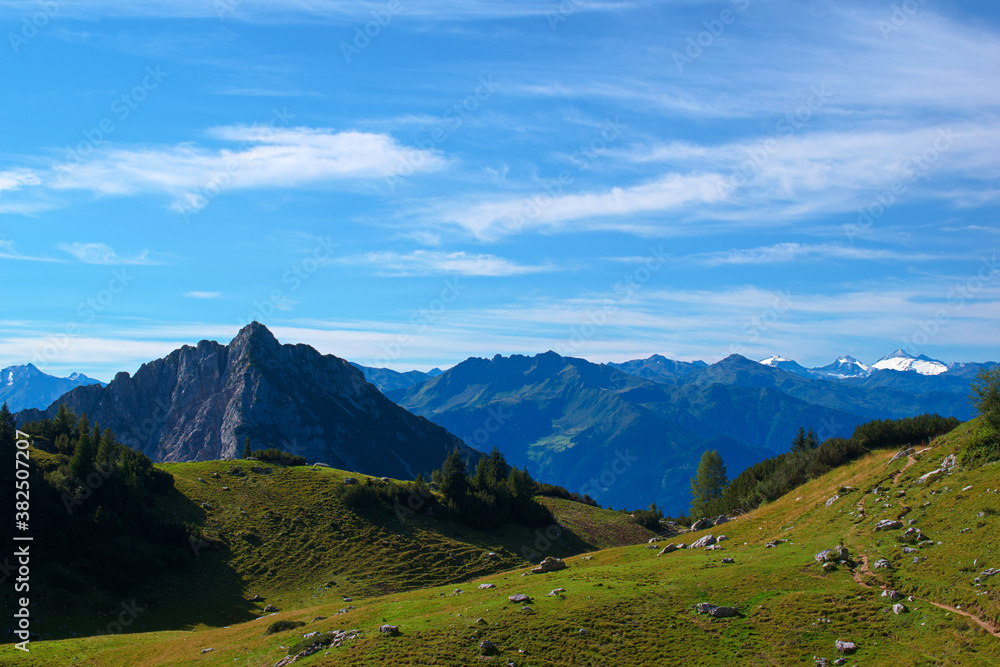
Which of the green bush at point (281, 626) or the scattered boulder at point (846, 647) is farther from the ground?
the scattered boulder at point (846, 647)

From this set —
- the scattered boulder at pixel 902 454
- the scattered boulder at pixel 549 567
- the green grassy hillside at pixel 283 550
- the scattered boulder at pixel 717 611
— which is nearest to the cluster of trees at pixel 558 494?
the green grassy hillside at pixel 283 550

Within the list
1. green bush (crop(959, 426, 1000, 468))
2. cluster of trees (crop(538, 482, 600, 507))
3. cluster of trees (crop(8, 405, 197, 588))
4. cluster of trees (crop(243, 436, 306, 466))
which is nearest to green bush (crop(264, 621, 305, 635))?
cluster of trees (crop(8, 405, 197, 588))

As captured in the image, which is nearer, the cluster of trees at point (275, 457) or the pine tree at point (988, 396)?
the pine tree at point (988, 396)

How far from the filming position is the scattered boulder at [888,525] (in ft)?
131

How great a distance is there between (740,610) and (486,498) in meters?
66.7

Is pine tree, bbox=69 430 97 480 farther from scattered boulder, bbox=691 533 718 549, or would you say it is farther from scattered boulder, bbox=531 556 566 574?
scattered boulder, bbox=691 533 718 549

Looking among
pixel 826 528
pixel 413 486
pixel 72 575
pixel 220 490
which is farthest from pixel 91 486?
pixel 826 528

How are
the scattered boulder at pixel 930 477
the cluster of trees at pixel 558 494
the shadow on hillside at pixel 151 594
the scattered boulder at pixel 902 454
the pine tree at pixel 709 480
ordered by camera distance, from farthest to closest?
the cluster of trees at pixel 558 494 → the pine tree at pixel 709 480 → the shadow on hillside at pixel 151 594 → the scattered boulder at pixel 902 454 → the scattered boulder at pixel 930 477

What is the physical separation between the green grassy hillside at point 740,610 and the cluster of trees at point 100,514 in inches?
943

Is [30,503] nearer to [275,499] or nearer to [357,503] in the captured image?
[275,499]

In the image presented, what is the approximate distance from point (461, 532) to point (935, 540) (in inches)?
2617

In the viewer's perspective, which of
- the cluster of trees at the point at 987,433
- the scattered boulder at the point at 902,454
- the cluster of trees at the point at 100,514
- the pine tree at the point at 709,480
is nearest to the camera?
the cluster of trees at the point at 987,433

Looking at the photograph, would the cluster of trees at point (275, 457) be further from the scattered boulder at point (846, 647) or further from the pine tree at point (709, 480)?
the scattered boulder at point (846, 647)

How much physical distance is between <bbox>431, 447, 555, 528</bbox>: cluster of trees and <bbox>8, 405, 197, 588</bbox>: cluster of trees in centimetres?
3795
